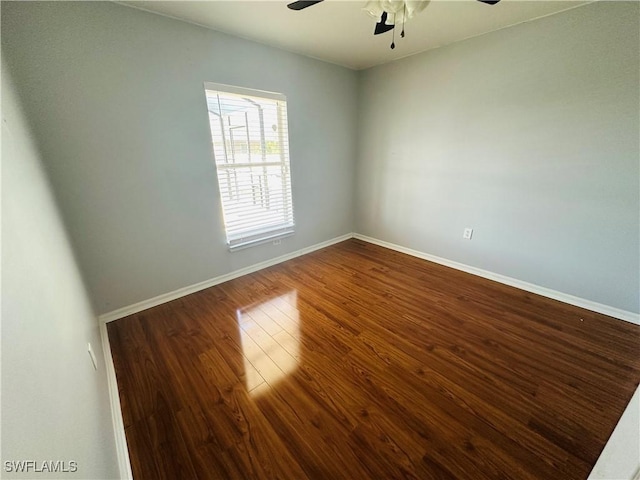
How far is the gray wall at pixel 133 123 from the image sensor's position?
1610 millimetres

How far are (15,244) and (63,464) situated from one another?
588 mm

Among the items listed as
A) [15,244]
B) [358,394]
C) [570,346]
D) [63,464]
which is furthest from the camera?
[570,346]

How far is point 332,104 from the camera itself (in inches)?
126

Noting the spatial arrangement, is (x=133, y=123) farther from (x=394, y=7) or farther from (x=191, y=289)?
(x=394, y=7)

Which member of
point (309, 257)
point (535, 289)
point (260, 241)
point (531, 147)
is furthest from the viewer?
point (309, 257)

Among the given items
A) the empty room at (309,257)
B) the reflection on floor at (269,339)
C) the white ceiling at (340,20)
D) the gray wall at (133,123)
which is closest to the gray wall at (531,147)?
the empty room at (309,257)

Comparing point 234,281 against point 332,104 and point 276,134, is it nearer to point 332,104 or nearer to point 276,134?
point 276,134

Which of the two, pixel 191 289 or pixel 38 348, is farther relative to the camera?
pixel 191 289

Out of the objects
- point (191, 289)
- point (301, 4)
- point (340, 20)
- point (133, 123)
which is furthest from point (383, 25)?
point (191, 289)

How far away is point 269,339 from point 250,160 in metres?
1.77

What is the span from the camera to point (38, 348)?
66 cm

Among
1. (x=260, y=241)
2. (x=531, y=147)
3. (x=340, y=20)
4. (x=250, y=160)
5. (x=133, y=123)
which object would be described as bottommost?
(x=260, y=241)

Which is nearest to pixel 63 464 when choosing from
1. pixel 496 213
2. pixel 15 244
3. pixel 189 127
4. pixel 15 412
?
pixel 15 412

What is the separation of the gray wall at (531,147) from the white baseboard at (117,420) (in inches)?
125
